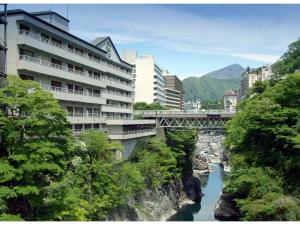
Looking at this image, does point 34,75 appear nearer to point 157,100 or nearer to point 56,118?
point 56,118

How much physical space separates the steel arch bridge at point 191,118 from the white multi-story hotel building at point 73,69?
630cm

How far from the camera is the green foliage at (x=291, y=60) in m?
76.6

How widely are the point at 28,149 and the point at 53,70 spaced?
528 inches

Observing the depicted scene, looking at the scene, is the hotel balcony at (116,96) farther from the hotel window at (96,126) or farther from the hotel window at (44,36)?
the hotel window at (44,36)

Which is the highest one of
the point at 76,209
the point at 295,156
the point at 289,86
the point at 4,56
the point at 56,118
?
the point at 4,56

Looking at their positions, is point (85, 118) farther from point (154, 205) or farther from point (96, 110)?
point (154, 205)

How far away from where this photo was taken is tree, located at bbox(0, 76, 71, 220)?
799 inches

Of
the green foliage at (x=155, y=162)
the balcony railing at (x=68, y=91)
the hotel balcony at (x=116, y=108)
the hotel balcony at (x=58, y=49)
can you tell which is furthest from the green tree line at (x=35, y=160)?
the hotel balcony at (x=116, y=108)

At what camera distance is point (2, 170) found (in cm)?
1969

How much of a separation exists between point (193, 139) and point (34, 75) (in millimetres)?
38089

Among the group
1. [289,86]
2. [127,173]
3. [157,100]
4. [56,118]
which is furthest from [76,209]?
[157,100]

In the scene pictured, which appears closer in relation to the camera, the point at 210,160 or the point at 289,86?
the point at 289,86

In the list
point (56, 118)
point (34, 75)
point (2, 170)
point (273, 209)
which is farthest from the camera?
point (34, 75)

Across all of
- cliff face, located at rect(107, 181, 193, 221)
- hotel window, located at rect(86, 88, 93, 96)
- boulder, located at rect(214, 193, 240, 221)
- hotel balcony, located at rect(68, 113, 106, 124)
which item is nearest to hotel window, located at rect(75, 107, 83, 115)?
hotel balcony, located at rect(68, 113, 106, 124)
